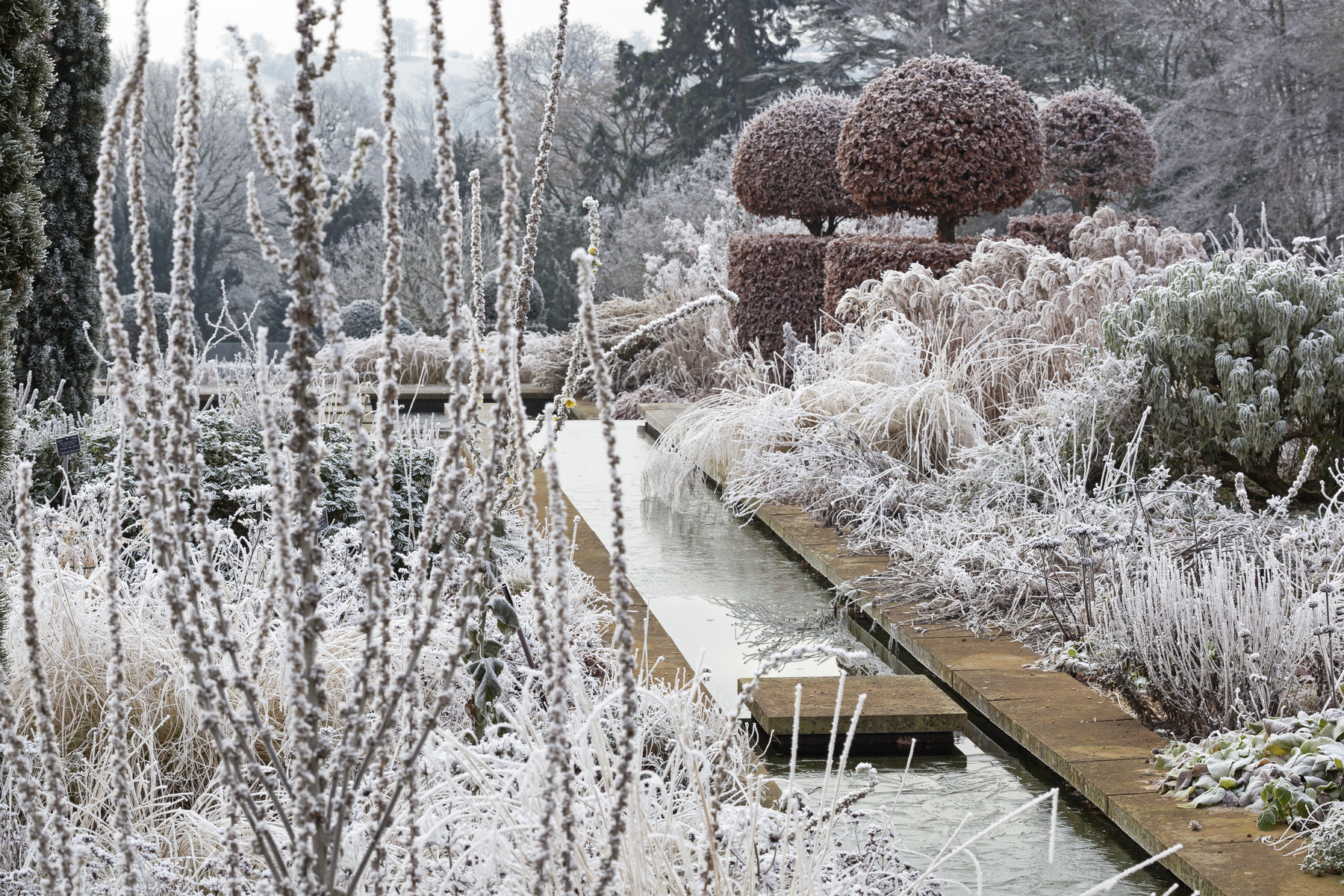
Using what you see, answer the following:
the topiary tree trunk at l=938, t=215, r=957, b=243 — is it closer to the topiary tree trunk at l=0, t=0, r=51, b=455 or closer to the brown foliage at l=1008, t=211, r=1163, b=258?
the brown foliage at l=1008, t=211, r=1163, b=258

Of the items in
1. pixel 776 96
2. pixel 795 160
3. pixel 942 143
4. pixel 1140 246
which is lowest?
pixel 1140 246

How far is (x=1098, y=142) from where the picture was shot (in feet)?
41.1

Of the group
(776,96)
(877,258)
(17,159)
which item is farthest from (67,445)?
(776,96)

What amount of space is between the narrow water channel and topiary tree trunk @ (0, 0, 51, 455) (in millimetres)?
1284

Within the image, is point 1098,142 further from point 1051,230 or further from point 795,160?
point 795,160

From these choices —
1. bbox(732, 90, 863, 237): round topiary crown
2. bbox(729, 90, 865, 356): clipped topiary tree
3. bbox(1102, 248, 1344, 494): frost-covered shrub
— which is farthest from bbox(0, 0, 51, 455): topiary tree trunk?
bbox(732, 90, 863, 237): round topiary crown

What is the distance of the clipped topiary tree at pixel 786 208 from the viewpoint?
344 inches

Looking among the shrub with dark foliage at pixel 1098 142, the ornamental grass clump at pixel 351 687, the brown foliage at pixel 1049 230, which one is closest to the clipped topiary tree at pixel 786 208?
the brown foliage at pixel 1049 230

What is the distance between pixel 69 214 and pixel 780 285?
4.75 m

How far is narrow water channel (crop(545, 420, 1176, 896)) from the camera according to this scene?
87.9 inches

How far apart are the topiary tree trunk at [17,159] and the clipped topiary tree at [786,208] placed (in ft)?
21.9

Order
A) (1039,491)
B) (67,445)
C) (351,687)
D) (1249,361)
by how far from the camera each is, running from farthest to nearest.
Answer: (1249,361) → (1039,491) → (67,445) → (351,687)

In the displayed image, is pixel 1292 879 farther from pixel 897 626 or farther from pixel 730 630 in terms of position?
pixel 730 630

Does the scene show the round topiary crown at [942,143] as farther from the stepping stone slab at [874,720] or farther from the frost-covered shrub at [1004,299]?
the stepping stone slab at [874,720]
